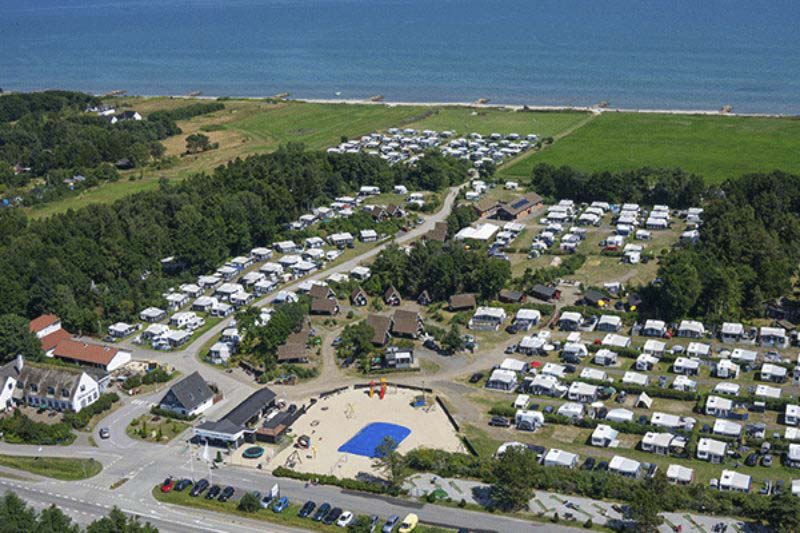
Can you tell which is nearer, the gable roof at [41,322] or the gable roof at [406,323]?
the gable roof at [41,322]

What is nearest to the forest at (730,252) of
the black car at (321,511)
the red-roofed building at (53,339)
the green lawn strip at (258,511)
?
the green lawn strip at (258,511)

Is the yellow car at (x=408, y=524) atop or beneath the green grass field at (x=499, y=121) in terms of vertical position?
beneath

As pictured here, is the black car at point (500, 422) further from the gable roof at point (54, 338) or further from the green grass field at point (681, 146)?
the green grass field at point (681, 146)

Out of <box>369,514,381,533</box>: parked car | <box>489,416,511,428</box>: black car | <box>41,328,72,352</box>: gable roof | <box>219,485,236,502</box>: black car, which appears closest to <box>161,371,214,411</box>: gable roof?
<box>219,485,236,502</box>: black car

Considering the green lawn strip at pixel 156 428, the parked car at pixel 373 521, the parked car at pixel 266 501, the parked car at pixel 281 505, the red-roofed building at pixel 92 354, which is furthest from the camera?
the red-roofed building at pixel 92 354

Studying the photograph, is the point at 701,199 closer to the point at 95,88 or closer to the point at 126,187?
the point at 126,187

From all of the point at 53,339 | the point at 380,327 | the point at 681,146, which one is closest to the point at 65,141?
the point at 53,339

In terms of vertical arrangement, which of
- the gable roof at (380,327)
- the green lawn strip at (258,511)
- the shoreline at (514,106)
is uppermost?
the shoreline at (514,106)
